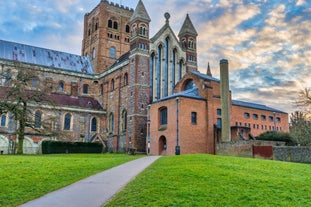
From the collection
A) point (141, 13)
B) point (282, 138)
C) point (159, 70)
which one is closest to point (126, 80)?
point (159, 70)

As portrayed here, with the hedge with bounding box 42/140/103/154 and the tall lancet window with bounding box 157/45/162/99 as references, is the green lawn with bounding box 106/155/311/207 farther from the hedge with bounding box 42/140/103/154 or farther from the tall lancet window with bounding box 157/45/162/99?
the tall lancet window with bounding box 157/45/162/99

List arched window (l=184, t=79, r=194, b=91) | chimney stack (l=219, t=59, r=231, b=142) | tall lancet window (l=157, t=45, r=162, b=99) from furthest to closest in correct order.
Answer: tall lancet window (l=157, t=45, r=162, b=99) < arched window (l=184, t=79, r=194, b=91) < chimney stack (l=219, t=59, r=231, b=142)

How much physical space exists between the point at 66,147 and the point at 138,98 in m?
12.3

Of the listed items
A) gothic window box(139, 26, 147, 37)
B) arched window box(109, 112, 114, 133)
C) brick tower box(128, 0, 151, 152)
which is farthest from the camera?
arched window box(109, 112, 114, 133)

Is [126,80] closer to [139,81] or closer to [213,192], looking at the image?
[139,81]

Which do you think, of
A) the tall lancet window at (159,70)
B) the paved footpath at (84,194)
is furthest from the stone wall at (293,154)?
the tall lancet window at (159,70)

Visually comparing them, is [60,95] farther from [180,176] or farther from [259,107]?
[180,176]

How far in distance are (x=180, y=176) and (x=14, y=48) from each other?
5248 centimetres

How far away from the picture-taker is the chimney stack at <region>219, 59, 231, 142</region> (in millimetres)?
35969

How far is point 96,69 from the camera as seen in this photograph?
206 ft

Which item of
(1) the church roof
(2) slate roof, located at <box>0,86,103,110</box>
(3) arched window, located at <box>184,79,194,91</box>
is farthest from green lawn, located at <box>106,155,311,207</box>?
(1) the church roof

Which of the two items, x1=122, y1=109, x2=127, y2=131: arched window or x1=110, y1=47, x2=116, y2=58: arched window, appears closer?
x1=122, y1=109, x2=127, y2=131: arched window

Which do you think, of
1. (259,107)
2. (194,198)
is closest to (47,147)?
(259,107)

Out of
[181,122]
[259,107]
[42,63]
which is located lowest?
[181,122]
